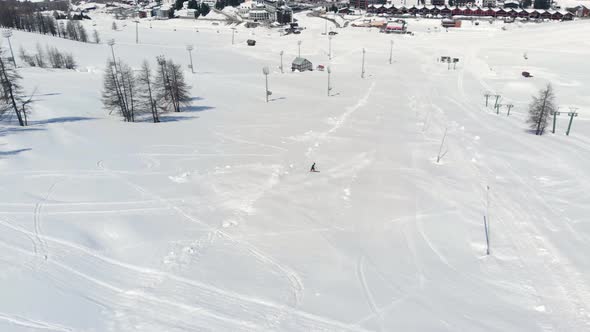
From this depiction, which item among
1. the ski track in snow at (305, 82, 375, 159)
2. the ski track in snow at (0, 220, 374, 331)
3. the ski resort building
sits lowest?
the ski track in snow at (305, 82, 375, 159)

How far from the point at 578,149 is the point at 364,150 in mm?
15186

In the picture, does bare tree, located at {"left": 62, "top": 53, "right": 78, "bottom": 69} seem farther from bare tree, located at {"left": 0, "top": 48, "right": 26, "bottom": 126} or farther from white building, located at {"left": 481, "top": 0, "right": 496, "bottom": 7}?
white building, located at {"left": 481, "top": 0, "right": 496, "bottom": 7}

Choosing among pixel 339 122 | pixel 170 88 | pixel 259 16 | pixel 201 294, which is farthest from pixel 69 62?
pixel 259 16

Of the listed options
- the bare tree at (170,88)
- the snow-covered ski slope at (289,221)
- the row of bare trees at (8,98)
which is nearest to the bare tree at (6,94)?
the row of bare trees at (8,98)

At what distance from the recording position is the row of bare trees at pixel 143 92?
34.0 meters

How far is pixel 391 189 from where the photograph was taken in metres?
20.9

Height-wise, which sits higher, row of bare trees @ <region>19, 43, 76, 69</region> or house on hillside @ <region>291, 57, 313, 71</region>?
row of bare trees @ <region>19, 43, 76, 69</region>

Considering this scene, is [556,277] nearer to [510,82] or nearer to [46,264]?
[46,264]

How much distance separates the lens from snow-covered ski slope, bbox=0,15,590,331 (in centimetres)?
1124

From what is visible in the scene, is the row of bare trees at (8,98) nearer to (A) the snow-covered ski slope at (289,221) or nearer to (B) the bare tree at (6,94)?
(B) the bare tree at (6,94)

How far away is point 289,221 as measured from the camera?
55.1 ft

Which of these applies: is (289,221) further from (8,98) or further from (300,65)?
(300,65)

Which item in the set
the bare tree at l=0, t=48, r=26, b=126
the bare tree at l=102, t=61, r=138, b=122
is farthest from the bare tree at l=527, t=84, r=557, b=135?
the bare tree at l=0, t=48, r=26, b=126

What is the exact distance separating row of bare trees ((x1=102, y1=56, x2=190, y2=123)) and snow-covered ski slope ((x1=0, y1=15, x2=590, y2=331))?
1734mm
